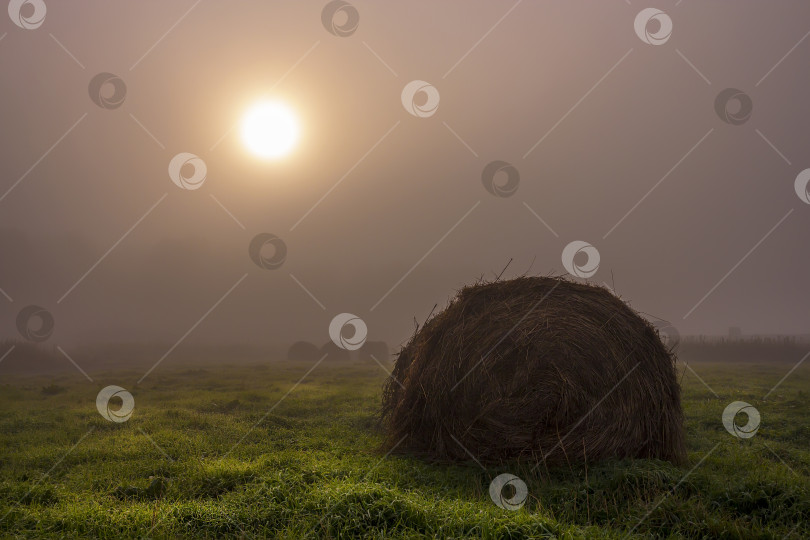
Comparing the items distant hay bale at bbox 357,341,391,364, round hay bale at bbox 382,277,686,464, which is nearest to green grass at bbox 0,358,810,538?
round hay bale at bbox 382,277,686,464

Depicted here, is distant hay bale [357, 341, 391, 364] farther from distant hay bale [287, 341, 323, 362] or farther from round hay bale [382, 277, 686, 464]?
round hay bale [382, 277, 686, 464]

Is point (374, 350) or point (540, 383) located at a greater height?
point (374, 350)

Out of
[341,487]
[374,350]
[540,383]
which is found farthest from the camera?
[374,350]

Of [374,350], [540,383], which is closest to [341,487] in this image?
[540,383]

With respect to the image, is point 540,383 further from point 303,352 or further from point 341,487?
point 303,352

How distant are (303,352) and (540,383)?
42717 mm

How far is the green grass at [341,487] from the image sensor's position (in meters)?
4.80

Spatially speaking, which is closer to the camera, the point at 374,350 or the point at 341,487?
the point at 341,487

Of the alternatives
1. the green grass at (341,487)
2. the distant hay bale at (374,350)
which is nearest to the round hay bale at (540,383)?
the green grass at (341,487)

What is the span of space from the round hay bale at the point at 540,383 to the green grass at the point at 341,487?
1.35ft

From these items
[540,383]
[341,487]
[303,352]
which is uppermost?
[303,352]

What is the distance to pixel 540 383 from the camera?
7.27 m

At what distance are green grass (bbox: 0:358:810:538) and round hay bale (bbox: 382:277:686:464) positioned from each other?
41 centimetres

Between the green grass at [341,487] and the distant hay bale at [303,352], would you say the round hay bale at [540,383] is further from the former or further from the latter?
the distant hay bale at [303,352]
